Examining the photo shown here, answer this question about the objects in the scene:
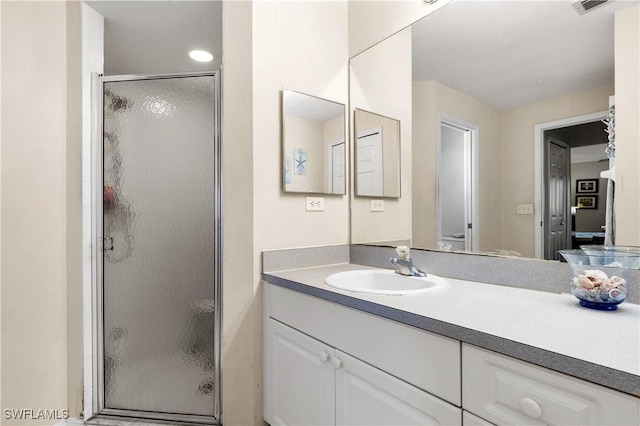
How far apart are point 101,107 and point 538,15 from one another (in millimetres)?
2148

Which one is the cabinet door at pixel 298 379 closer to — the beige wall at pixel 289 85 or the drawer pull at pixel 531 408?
the beige wall at pixel 289 85

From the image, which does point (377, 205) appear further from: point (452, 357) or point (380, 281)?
point (452, 357)

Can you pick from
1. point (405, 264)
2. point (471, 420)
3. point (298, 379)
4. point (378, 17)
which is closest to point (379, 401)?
point (471, 420)

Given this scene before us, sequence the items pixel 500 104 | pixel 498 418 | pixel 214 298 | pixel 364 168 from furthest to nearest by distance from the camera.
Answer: pixel 364 168 < pixel 214 298 < pixel 500 104 < pixel 498 418

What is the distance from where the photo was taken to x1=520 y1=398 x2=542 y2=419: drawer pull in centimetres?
67

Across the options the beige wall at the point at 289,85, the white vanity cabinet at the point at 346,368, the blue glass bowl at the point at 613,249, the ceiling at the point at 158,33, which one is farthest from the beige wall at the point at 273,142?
the blue glass bowl at the point at 613,249

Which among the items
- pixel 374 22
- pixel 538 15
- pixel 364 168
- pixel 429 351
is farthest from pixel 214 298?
pixel 538 15

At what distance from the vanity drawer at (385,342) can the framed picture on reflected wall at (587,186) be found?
77 centimetres

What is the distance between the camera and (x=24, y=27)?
1.65 metres

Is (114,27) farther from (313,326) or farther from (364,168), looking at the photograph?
(313,326)

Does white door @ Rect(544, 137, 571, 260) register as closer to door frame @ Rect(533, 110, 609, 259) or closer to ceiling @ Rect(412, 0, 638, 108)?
door frame @ Rect(533, 110, 609, 259)

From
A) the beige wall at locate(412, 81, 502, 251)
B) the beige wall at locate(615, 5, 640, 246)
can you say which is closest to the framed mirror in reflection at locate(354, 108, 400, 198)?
the beige wall at locate(412, 81, 502, 251)

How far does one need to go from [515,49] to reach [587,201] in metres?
0.65

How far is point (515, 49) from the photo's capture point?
50.1 inches
